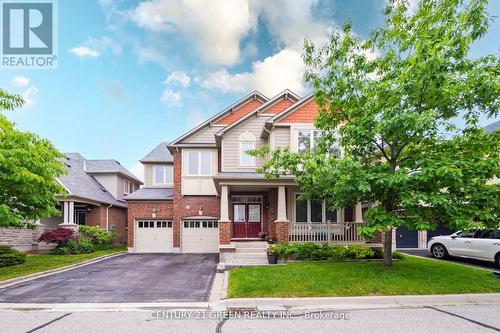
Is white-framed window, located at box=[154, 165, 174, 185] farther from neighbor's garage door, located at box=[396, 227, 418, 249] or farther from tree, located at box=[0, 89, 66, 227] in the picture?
neighbor's garage door, located at box=[396, 227, 418, 249]

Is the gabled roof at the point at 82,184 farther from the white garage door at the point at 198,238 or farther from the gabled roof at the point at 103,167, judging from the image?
the white garage door at the point at 198,238

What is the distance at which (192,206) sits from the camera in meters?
18.9

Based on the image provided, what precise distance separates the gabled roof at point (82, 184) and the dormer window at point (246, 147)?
1056cm

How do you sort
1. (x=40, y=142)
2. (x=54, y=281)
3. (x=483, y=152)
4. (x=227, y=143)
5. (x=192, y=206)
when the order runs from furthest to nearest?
(x=192, y=206) < (x=227, y=143) < (x=40, y=142) < (x=54, y=281) < (x=483, y=152)

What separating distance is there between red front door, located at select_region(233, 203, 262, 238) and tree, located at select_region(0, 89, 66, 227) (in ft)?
28.4

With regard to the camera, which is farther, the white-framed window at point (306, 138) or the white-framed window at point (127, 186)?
the white-framed window at point (127, 186)

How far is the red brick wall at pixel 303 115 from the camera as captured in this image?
14930 millimetres

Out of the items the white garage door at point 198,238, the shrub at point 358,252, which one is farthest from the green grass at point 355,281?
the white garage door at point 198,238

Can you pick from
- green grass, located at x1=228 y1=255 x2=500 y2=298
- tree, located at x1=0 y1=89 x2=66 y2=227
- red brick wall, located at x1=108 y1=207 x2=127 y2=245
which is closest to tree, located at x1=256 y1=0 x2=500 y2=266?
green grass, located at x1=228 y1=255 x2=500 y2=298

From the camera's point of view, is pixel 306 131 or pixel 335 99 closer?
pixel 335 99

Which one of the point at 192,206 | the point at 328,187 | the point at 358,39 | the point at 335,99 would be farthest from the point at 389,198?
the point at 192,206

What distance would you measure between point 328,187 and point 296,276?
9.72 ft

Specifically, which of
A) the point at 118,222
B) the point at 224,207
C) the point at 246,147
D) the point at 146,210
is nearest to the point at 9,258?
the point at 146,210

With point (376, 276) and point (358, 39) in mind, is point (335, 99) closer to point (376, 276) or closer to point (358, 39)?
point (358, 39)
